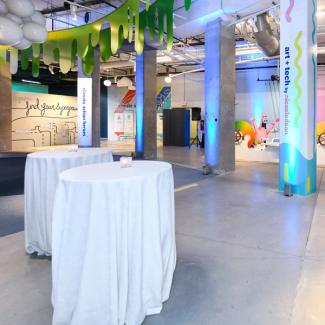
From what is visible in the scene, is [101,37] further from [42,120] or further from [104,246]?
[42,120]

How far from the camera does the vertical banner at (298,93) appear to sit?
499 cm

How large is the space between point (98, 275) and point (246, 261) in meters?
1.41

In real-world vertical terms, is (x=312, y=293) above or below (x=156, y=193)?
below

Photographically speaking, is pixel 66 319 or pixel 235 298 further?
pixel 235 298

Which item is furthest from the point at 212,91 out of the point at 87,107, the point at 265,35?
the point at 87,107

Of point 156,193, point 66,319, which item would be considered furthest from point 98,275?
point 156,193

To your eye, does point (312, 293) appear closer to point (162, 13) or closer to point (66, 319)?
point (66, 319)

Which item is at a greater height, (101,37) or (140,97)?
(101,37)

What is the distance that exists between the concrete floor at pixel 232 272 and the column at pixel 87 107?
6055 millimetres

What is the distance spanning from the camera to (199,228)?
3541 millimetres

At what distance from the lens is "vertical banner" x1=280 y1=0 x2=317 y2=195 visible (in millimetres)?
4988

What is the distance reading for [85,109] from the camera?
385 inches

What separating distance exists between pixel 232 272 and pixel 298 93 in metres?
3.50

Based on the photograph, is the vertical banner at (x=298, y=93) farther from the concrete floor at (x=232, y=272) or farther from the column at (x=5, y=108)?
the column at (x=5, y=108)
